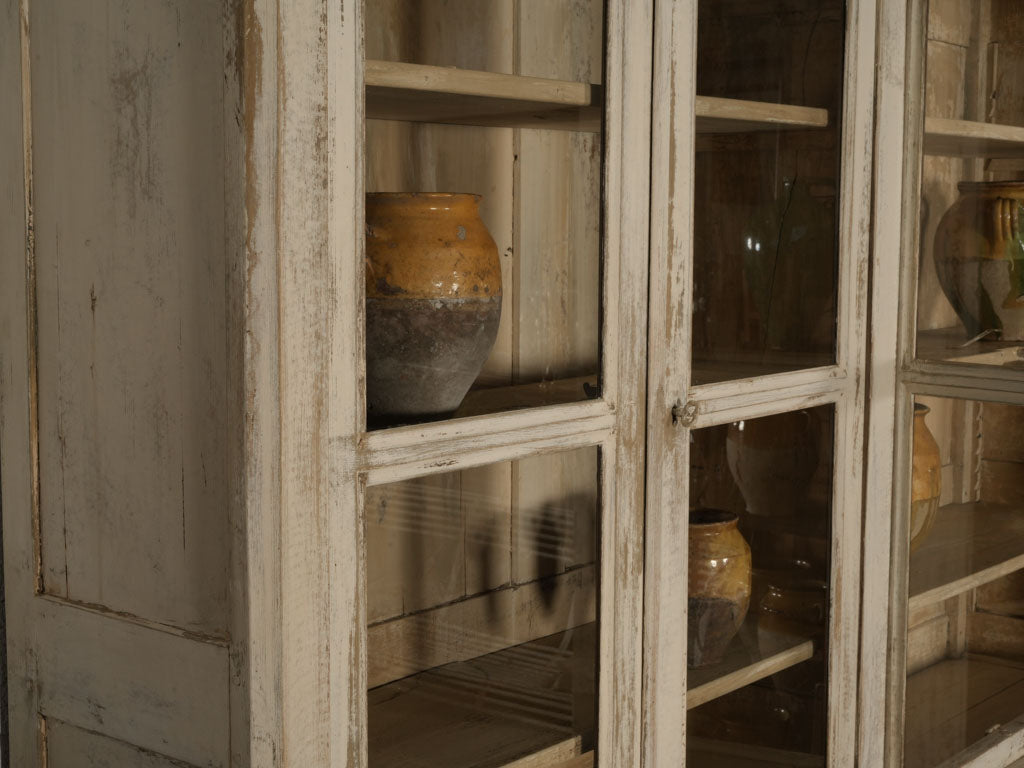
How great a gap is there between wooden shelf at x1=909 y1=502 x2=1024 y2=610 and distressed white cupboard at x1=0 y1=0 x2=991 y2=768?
0.27 m

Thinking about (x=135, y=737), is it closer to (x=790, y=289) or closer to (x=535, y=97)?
(x=535, y=97)

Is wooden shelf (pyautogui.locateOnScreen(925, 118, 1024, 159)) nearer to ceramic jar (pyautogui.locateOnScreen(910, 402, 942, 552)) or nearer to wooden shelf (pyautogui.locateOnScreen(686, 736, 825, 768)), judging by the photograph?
ceramic jar (pyautogui.locateOnScreen(910, 402, 942, 552))

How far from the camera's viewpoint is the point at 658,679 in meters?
1.24

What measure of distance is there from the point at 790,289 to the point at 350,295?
648 mm

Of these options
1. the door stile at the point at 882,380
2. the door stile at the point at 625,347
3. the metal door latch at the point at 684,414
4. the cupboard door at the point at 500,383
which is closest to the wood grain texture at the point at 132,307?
the cupboard door at the point at 500,383

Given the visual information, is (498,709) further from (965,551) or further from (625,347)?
(965,551)

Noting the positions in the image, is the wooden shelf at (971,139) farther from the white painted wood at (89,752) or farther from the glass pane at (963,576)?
the white painted wood at (89,752)

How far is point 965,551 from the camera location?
1662 millimetres

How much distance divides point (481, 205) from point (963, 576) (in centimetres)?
100

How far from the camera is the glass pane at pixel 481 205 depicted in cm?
94

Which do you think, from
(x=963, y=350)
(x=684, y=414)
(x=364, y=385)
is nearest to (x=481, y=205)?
(x=364, y=385)

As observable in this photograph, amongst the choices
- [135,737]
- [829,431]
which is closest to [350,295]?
[135,737]

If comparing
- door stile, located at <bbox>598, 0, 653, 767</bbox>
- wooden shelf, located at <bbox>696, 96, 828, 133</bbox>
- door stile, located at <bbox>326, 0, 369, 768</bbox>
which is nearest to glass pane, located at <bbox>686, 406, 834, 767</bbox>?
door stile, located at <bbox>598, 0, 653, 767</bbox>

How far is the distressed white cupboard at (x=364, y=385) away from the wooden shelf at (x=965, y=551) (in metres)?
0.27
